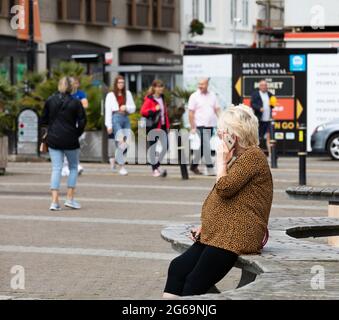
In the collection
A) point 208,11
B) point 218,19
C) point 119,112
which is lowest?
point 119,112

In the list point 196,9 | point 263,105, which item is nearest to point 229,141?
point 263,105

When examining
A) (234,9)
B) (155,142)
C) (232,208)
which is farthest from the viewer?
(234,9)

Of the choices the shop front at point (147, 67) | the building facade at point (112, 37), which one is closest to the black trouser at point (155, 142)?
the shop front at point (147, 67)

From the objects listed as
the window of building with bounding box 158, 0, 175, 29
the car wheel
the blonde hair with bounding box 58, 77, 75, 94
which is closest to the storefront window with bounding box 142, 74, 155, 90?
the window of building with bounding box 158, 0, 175, 29

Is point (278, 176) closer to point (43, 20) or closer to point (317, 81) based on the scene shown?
point (317, 81)

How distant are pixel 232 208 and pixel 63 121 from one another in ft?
25.7

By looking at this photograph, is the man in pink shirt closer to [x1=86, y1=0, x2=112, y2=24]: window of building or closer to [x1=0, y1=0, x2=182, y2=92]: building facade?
[x1=0, y1=0, x2=182, y2=92]: building facade

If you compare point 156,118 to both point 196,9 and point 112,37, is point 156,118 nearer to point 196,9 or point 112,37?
point 112,37

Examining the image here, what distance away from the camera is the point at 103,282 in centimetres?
958

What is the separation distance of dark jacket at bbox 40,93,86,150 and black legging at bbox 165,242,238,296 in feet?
25.5

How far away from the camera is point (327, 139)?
26812 millimetres

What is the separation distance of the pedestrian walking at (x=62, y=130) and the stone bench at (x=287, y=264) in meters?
6.01

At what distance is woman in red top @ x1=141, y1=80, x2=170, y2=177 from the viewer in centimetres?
2102

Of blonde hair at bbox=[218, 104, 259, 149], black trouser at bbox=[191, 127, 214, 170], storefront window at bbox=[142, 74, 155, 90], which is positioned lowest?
black trouser at bbox=[191, 127, 214, 170]
